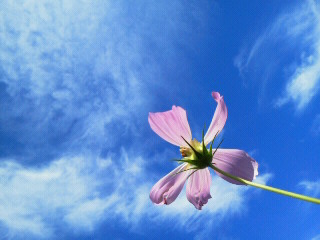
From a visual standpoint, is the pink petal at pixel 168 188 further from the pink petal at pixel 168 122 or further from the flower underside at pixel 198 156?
the pink petal at pixel 168 122

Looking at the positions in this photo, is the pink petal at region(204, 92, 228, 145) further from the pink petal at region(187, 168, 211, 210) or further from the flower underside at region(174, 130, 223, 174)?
the pink petal at region(187, 168, 211, 210)

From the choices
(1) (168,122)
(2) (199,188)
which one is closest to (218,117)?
(1) (168,122)

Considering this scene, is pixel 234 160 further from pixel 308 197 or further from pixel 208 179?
pixel 308 197


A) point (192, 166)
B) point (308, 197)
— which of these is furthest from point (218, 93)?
point (308, 197)

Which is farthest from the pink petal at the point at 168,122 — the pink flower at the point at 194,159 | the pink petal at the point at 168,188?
the pink petal at the point at 168,188

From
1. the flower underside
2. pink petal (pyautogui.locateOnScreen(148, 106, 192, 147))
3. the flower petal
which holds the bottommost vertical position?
the flower petal

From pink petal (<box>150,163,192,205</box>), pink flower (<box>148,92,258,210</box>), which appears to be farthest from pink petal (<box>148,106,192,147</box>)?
pink petal (<box>150,163,192,205</box>)

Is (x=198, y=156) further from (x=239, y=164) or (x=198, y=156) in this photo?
(x=239, y=164)
